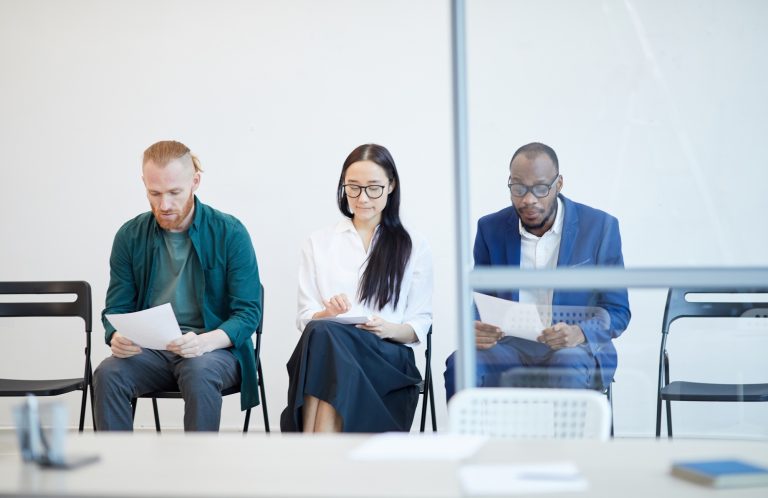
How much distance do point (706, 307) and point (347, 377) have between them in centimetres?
118

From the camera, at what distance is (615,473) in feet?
4.25

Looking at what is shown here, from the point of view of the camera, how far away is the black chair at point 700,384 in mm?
2291

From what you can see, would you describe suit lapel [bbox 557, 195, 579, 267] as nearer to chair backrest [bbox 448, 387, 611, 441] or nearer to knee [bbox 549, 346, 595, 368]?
knee [bbox 549, 346, 595, 368]

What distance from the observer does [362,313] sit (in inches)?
129

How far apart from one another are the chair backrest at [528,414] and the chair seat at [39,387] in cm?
206

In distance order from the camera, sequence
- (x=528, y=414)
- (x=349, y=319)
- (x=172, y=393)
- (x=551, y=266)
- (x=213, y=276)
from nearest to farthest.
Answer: (x=528, y=414) < (x=551, y=266) < (x=349, y=319) < (x=172, y=393) < (x=213, y=276)

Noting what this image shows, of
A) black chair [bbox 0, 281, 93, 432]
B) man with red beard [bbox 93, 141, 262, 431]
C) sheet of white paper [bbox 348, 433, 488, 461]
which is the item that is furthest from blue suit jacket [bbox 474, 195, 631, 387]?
black chair [bbox 0, 281, 93, 432]

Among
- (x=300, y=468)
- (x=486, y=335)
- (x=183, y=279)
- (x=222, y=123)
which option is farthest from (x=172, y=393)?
(x=300, y=468)

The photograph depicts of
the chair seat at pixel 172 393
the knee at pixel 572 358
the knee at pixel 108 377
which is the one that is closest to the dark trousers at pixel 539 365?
the knee at pixel 572 358

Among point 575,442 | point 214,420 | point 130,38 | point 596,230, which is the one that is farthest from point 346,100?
point 575,442

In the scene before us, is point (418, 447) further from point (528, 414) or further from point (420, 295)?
point (420, 295)

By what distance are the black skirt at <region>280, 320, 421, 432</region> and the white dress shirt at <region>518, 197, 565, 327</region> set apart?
88 cm

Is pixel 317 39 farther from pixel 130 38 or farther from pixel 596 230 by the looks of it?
pixel 596 230

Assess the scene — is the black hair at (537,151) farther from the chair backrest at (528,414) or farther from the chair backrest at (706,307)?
the chair backrest at (528,414)
